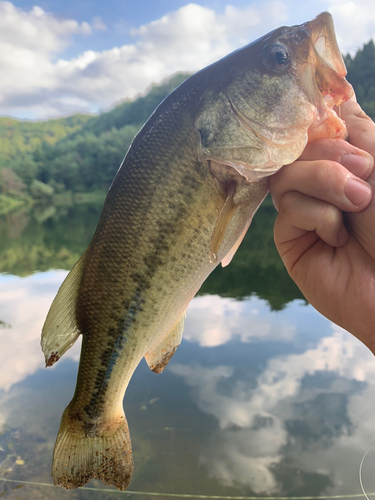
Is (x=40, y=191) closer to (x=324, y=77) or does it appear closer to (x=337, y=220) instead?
(x=324, y=77)

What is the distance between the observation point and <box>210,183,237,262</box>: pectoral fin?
1.93 metres

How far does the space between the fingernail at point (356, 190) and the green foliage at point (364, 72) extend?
58.8m

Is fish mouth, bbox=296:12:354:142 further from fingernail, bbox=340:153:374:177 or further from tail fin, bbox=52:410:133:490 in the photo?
tail fin, bbox=52:410:133:490

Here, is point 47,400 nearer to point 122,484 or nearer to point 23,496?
point 23,496

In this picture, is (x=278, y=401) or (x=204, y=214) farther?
(x=278, y=401)

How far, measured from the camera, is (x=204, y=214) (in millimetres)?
1980

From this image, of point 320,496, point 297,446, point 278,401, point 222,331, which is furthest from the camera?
point 222,331

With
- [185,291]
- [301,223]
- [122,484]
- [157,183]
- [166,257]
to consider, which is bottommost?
[122,484]

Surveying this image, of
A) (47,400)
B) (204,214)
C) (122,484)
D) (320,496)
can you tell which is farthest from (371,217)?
(47,400)

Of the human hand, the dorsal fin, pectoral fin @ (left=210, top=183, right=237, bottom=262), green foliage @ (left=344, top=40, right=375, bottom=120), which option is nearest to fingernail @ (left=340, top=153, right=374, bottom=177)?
the human hand

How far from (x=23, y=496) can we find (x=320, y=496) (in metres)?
3.84

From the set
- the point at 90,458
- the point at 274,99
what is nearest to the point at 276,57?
the point at 274,99

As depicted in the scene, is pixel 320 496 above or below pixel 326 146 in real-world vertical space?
below

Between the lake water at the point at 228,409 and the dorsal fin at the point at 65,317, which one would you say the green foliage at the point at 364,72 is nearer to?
the lake water at the point at 228,409
